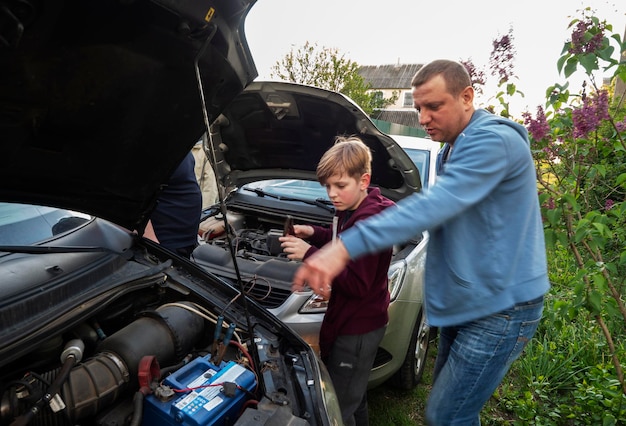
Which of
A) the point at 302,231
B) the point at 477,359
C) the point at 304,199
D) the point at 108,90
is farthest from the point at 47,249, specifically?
the point at 304,199

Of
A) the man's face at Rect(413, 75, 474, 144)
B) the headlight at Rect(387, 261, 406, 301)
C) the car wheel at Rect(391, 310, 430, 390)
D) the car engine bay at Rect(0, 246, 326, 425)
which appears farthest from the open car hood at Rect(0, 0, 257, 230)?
the car wheel at Rect(391, 310, 430, 390)

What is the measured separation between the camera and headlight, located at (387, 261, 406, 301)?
2450mm

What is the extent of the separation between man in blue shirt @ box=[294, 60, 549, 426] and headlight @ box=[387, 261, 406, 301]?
2.39 feet

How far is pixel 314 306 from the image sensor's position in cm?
236

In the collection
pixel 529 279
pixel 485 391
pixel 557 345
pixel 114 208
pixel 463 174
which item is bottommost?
pixel 557 345

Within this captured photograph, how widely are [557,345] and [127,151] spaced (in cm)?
343

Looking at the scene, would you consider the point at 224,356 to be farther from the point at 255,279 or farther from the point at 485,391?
the point at 485,391

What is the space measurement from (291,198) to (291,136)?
0.63 metres

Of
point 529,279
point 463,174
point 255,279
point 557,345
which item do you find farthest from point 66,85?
point 557,345

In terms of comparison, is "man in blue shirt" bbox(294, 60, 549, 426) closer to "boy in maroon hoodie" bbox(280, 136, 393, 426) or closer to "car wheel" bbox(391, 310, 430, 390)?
"boy in maroon hoodie" bbox(280, 136, 393, 426)

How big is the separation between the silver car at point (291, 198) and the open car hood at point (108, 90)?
0.45m

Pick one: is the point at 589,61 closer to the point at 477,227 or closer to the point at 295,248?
the point at 477,227

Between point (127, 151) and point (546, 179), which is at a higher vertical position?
point (127, 151)

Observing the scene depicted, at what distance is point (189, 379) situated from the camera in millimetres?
1396
